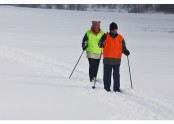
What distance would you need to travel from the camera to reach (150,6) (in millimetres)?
58219

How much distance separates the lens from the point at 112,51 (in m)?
7.84

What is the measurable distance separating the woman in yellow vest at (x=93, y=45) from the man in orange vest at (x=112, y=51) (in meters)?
0.51

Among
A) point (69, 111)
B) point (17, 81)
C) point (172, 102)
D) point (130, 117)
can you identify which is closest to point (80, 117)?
point (69, 111)

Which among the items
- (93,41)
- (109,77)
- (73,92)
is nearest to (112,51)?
(109,77)

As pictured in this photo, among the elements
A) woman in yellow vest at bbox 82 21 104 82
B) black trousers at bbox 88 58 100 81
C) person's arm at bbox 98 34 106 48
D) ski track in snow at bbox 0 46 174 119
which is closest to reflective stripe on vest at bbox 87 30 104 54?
woman in yellow vest at bbox 82 21 104 82

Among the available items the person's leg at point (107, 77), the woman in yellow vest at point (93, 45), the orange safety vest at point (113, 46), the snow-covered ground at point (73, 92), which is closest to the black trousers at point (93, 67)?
the woman in yellow vest at point (93, 45)

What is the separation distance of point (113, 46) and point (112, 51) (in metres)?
0.11

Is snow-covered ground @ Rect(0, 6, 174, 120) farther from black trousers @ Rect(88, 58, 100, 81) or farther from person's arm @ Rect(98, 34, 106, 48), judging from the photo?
person's arm @ Rect(98, 34, 106, 48)

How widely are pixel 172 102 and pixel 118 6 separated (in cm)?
5545

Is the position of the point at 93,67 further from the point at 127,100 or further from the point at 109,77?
the point at 127,100

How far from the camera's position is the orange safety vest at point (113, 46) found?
777 cm

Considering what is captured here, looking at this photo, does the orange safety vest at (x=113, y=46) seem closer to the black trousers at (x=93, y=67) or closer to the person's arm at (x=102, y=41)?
the person's arm at (x=102, y=41)

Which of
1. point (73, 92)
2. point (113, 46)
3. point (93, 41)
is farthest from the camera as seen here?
point (93, 41)

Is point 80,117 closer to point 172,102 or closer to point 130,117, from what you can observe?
point 130,117
